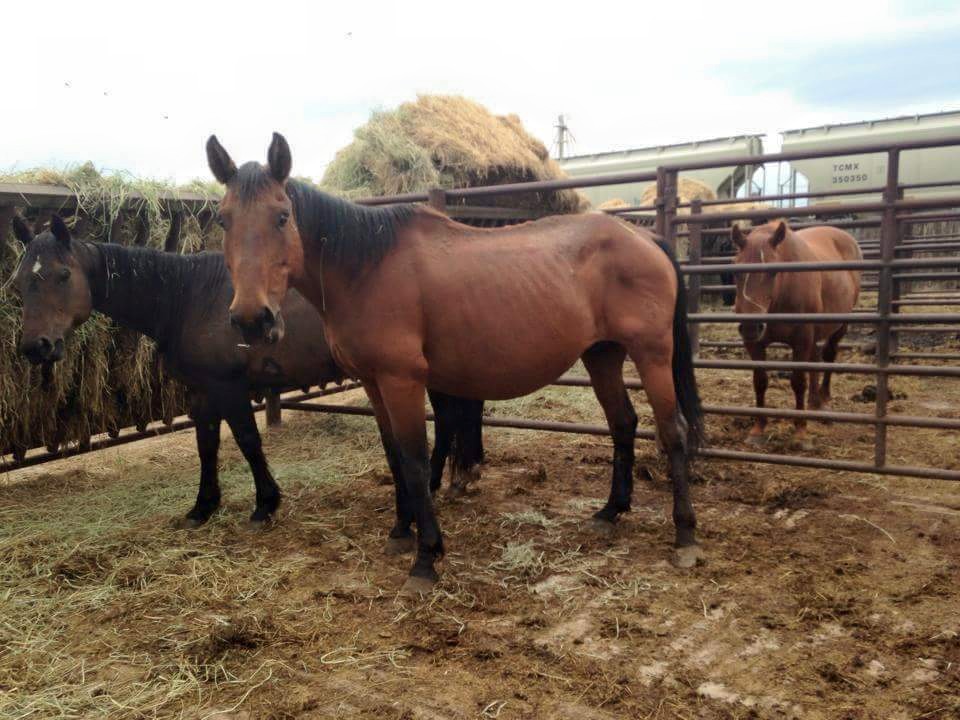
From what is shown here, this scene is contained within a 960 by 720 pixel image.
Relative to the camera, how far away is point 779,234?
487 cm

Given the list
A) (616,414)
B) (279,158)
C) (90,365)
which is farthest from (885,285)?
(90,365)

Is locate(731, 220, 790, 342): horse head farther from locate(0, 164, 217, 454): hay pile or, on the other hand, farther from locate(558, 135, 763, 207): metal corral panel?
locate(558, 135, 763, 207): metal corral panel

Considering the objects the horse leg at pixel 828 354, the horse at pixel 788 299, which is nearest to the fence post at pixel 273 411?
the horse at pixel 788 299

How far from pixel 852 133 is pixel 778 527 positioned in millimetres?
12716

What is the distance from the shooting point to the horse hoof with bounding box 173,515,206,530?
382cm

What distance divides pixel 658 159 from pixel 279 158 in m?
14.7

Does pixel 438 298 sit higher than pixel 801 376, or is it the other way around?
pixel 438 298

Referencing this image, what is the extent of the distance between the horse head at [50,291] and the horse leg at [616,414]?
107 inches

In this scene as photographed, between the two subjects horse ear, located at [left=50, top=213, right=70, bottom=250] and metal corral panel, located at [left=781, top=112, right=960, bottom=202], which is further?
metal corral panel, located at [left=781, top=112, right=960, bottom=202]

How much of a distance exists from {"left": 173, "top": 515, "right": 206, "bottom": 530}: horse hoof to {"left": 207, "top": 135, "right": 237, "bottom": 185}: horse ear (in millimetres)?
2016

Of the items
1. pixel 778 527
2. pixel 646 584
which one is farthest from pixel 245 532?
pixel 778 527

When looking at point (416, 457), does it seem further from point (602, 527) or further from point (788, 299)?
point (788, 299)

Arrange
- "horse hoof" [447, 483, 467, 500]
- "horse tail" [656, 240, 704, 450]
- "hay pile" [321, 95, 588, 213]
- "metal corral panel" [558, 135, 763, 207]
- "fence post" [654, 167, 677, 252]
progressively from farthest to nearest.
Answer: "metal corral panel" [558, 135, 763, 207] → "hay pile" [321, 95, 588, 213] → "fence post" [654, 167, 677, 252] → "horse hoof" [447, 483, 467, 500] → "horse tail" [656, 240, 704, 450]

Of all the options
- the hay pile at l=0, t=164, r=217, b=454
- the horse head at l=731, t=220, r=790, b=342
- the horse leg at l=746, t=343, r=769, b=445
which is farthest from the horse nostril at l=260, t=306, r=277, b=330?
the horse leg at l=746, t=343, r=769, b=445
